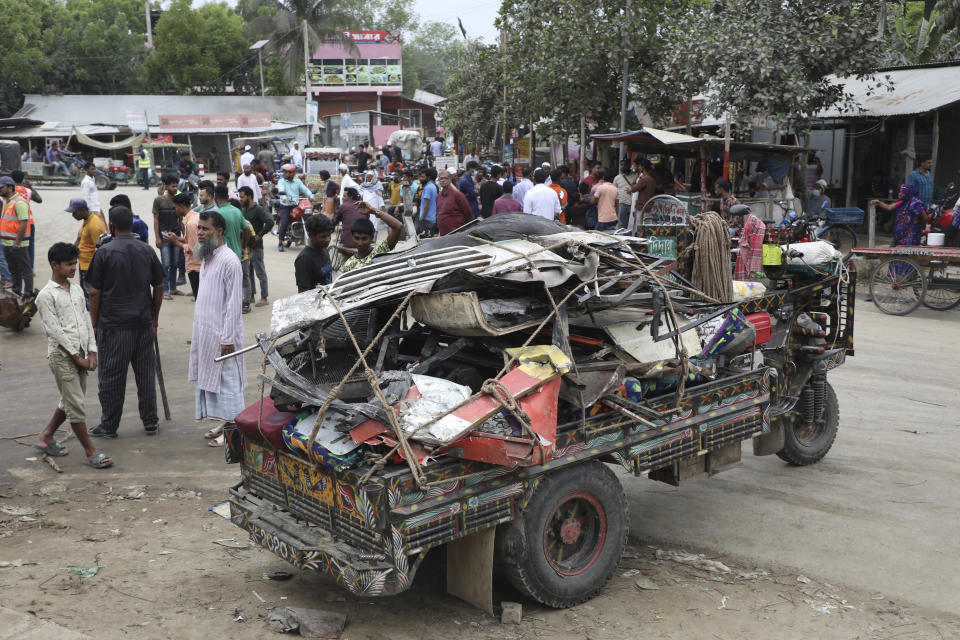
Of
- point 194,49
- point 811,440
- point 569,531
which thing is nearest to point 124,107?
point 194,49

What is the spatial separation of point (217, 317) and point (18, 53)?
5408 cm

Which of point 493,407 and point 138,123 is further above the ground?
point 138,123

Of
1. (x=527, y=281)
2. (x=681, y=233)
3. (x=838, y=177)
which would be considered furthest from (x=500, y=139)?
(x=527, y=281)

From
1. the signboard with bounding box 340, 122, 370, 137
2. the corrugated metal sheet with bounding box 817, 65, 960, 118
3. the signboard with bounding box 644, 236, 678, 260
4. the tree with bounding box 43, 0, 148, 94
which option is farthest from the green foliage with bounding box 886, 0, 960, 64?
the tree with bounding box 43, 0, 148, 94

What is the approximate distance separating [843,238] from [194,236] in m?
11.8

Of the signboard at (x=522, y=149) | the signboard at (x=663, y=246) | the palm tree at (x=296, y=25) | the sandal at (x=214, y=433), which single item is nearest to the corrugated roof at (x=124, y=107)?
the palm tree at (x=296, y=25)

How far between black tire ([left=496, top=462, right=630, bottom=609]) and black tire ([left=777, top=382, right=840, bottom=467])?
2304mm

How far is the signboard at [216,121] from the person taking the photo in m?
45.7

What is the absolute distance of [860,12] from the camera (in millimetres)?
14820

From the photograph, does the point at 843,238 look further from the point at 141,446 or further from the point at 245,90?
the point at 245,90

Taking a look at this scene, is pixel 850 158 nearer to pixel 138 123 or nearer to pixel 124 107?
pixel 138 123

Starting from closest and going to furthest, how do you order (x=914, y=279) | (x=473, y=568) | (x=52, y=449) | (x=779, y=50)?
(x=473, y=568) < (x=52, y=449) < (x=914, y=279) < (x=779, y=50)

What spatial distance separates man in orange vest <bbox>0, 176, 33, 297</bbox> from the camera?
11727 mm

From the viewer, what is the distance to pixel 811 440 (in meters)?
6.55
